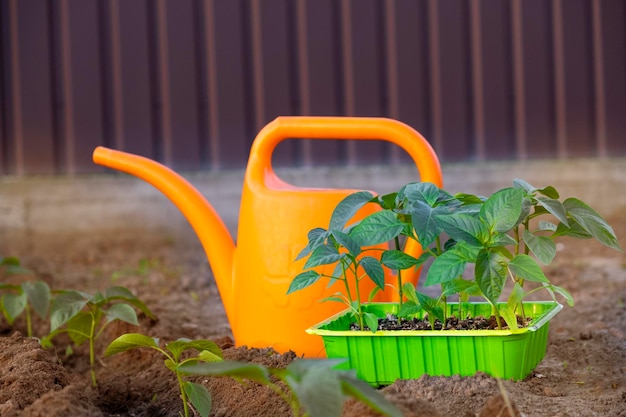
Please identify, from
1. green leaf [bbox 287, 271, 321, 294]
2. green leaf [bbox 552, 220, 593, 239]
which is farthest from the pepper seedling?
green leaf [bbox 552, 220, 593, 239]

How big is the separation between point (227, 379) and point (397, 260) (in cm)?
34

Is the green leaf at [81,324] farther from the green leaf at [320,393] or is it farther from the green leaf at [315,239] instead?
the green leaf at [320,393]

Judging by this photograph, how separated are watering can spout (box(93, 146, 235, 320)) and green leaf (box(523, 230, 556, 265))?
0.67m

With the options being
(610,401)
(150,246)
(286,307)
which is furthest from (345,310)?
(150,246)

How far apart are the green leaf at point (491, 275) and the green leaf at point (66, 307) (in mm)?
778

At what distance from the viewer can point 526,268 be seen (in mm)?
1069

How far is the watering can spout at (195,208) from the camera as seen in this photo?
5.17 feet

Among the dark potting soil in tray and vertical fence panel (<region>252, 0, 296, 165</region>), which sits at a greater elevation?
vertical fence panel (<region>252, 0, 296, 165</region>)

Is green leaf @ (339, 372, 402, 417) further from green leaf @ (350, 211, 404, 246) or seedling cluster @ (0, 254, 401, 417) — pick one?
green leaf @ (350, 211, 404, 246)

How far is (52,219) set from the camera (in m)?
3.34

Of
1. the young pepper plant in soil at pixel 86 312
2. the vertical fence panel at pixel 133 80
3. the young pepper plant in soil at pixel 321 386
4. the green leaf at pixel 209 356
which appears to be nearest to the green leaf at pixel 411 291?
the green leaf at pixel 209 356

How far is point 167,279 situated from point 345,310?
4.40 ft

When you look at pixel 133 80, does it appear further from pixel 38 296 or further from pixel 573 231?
pixel 573 231

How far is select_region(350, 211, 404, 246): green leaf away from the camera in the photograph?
1144 millimetres
